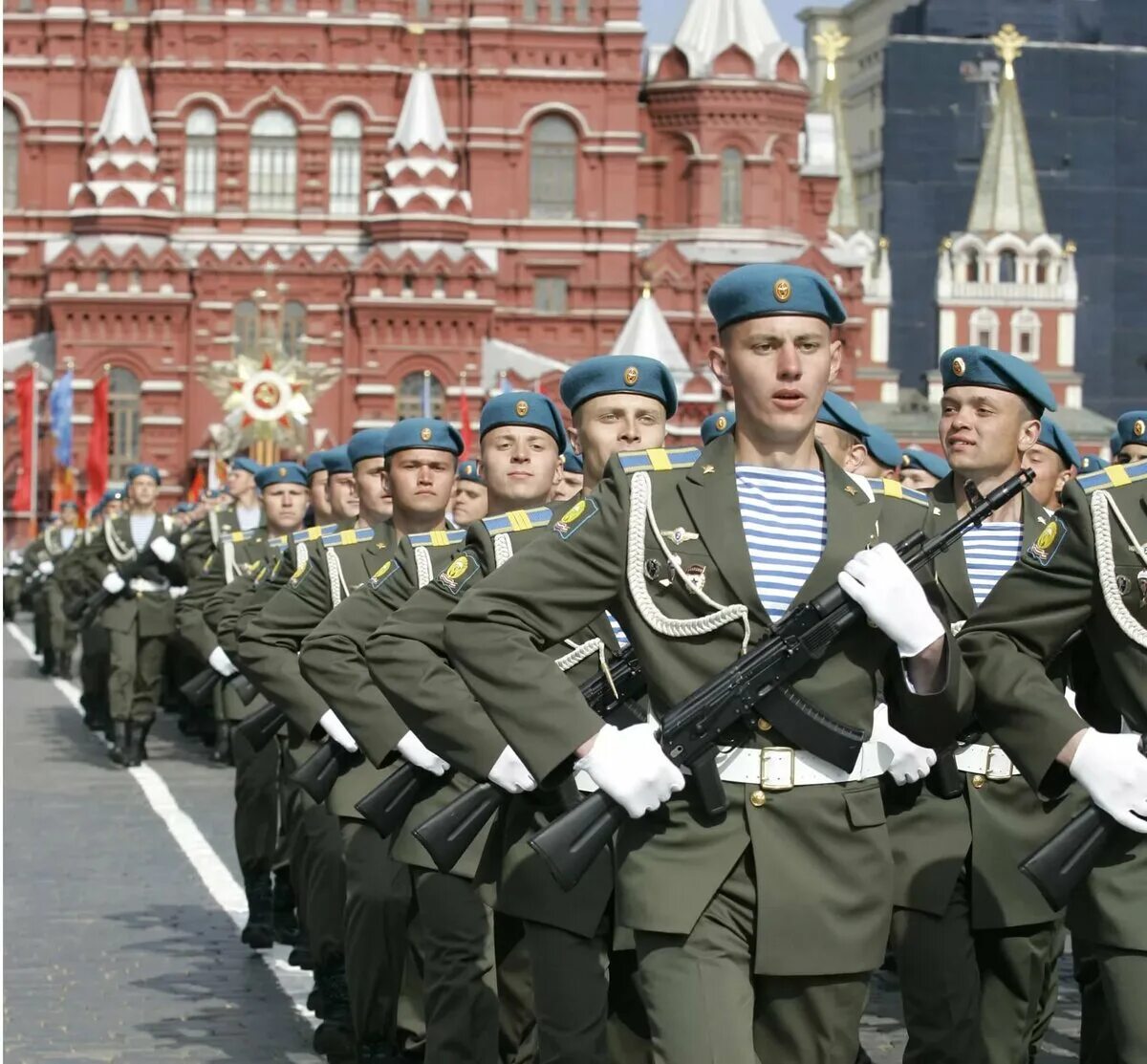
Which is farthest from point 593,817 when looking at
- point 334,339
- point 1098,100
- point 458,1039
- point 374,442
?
point 1098,100

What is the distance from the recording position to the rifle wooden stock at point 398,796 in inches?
291

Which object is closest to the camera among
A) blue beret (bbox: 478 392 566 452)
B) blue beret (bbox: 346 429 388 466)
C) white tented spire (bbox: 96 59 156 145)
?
blue beret (bbox: 478 392 566 452)

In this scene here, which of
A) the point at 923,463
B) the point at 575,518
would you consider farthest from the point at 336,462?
the point at 575,518

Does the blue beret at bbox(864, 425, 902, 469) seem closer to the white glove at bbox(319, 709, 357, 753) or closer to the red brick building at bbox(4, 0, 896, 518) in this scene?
the white glove at bbox(319, 709, 357, 753)

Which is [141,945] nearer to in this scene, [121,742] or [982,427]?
[982,427]

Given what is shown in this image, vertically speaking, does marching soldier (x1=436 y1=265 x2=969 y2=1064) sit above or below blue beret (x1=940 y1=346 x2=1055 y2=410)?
below

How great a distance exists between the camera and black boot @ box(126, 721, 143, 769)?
1958 centimetres

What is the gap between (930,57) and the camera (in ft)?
295

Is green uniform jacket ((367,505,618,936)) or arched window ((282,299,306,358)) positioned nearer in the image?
green uniform jacket ((367,505,618,936))

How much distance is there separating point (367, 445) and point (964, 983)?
3963mm

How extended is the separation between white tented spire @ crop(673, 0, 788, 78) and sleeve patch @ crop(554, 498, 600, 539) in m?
62.8

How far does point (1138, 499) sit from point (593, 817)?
4.05 feet

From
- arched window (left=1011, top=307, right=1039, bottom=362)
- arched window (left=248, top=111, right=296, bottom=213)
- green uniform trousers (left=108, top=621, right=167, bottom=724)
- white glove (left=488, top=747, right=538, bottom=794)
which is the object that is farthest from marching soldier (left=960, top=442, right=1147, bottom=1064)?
arched window (left=1011, top=307, right=1039, bottom=362)

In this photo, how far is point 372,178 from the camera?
6625cm
